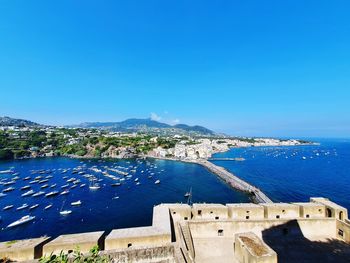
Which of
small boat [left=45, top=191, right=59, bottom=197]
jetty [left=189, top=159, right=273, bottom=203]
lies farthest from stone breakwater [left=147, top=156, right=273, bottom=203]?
small boat [left=45, top=191, right=59, bottom=197]

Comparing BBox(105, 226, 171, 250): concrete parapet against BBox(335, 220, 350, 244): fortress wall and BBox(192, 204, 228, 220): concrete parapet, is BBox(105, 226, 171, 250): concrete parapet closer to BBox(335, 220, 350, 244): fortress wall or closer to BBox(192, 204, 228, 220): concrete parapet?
BBox(192, 204, 228, 220): concrete parapet

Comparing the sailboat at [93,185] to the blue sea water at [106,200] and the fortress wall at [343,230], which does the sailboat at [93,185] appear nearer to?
the blue sea water at [106,200]

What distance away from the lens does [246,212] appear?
18203 mm

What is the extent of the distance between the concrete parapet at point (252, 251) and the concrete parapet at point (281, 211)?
539 cm

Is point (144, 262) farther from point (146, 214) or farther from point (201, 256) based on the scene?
point (146, 214)

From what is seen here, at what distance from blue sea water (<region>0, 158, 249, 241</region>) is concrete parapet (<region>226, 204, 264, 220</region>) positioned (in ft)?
52.7

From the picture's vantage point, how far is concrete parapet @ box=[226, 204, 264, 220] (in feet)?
59.6

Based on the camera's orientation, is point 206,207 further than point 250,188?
No

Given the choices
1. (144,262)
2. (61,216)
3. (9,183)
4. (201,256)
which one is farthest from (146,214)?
(9,183)

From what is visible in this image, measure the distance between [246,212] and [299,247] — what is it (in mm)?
4285

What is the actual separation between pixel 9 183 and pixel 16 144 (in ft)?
196

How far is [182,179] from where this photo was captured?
59.1m

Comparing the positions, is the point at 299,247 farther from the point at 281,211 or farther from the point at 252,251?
the point at 252,251

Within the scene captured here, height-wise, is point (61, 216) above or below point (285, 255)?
below
